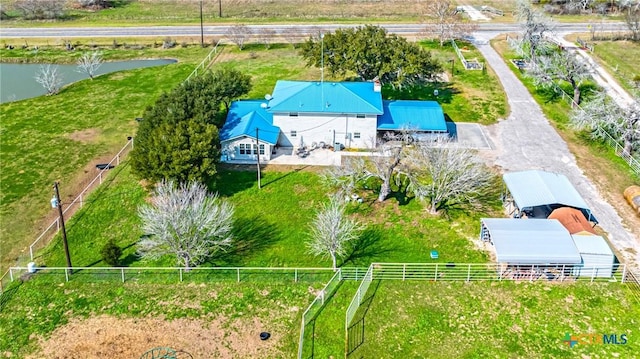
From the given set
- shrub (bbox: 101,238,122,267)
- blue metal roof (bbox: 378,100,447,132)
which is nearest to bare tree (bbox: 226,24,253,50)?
blue metal roof (bbox: 378,100,447,132)

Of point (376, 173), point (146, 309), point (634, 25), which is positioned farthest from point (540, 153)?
point (634, 25)

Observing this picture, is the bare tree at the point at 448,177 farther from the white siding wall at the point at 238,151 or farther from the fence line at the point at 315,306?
the white siding wall at the point at 238,151

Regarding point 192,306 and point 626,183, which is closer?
point 192,306

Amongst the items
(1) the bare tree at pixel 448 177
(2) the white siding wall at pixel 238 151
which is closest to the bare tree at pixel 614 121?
(1) the bare tree at pixel 448 177

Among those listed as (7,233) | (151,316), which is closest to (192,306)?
(151,316)

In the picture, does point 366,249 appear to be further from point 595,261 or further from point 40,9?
point 40,9

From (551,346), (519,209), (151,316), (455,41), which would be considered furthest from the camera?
(455,41)

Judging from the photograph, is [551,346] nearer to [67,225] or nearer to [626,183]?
[626,183]
